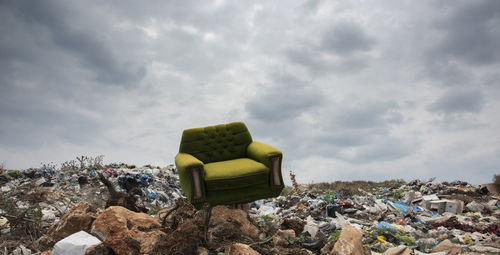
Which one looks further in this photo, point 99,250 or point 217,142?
point 217,142

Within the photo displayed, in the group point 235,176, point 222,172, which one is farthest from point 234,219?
point 222,172

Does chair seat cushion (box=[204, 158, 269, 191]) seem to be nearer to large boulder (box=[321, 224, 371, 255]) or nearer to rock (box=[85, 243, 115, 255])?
large boulder (box=[321, 224, 371, 255])

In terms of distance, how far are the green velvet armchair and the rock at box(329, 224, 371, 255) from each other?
139cm

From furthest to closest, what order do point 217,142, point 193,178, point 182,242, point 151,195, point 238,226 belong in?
point 151,195
point 217,142
point 193,178
point 238,226
point 182,242

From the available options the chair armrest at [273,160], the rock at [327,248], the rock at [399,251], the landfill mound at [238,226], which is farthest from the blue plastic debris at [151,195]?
the rock at [399,251]

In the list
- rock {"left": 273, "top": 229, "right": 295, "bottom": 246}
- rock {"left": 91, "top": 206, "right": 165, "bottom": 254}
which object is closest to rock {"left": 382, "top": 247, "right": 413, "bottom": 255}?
rock {"left": 273, "top": 229, "right": 295, "bottom": 246}

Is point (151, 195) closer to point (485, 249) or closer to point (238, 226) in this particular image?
point (238, 226)

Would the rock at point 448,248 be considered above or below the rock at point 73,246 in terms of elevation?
below

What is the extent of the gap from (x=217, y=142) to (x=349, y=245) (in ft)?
9.21

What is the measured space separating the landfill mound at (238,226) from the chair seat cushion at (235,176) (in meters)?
0.37

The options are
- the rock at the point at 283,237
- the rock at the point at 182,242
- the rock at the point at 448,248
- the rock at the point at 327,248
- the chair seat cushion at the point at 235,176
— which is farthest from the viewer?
the chair seat cushion at the point at 235,176

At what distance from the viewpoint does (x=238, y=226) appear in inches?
160

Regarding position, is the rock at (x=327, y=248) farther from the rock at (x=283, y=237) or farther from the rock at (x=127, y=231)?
the rock at (x=127, y=231)

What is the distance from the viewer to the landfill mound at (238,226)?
3.42 metres
